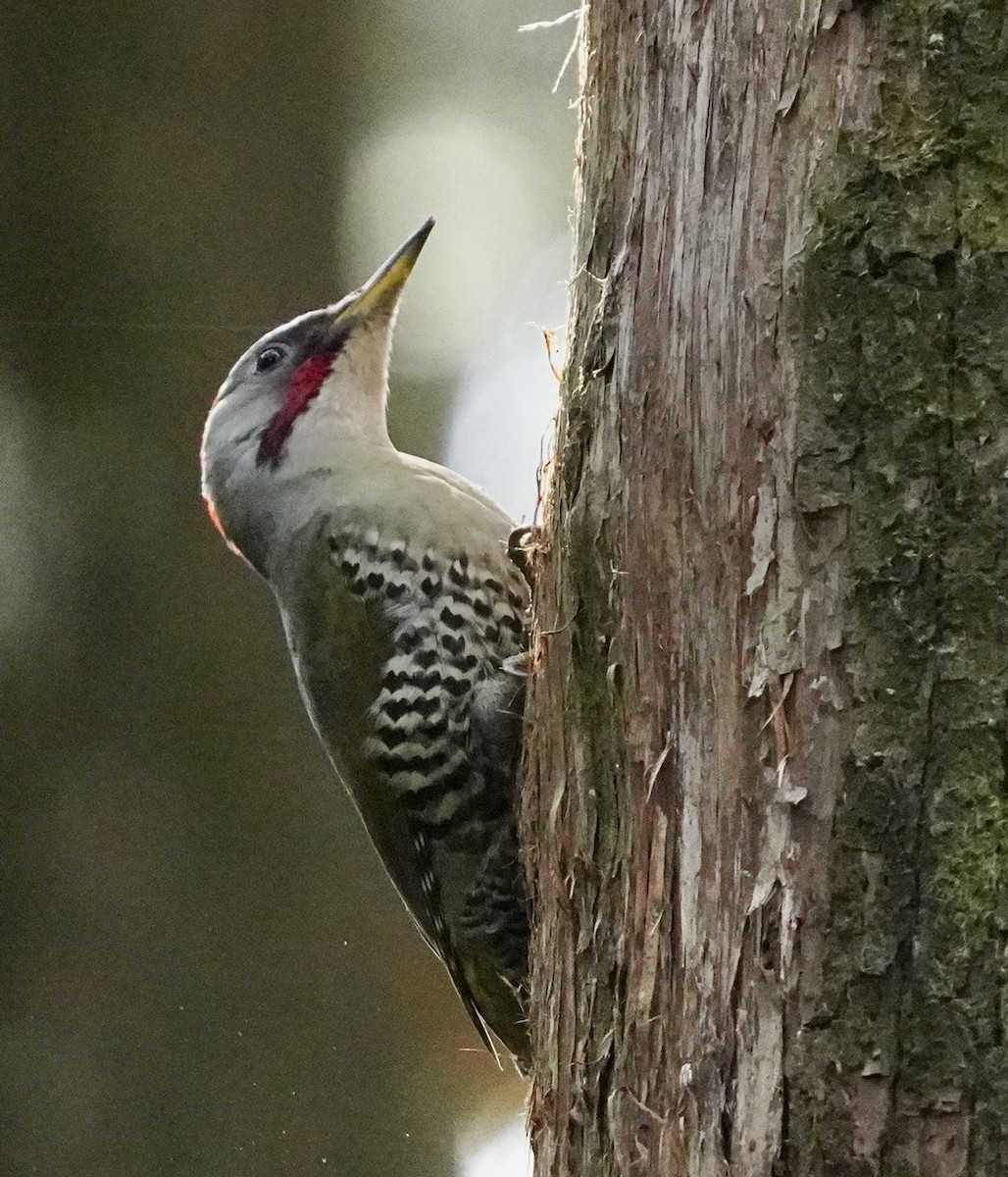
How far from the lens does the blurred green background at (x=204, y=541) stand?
2750 millimetres

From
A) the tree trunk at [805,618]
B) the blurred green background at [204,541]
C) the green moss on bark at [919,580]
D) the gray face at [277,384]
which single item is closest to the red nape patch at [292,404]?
the gray face at [277,384]

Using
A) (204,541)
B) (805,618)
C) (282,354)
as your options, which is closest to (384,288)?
(282,354)

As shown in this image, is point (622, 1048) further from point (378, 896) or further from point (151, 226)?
point (151, 226)

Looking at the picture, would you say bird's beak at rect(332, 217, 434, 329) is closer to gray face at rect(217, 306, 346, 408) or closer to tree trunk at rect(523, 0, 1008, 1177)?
gray face at rect(217, 306, 346, 408)

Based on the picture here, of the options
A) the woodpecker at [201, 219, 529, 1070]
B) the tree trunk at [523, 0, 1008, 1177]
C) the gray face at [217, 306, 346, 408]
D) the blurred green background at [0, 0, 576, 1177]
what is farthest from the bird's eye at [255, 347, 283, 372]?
the tree trunk at [523, 0, 1008, 1177]

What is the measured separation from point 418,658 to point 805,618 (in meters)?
0.91

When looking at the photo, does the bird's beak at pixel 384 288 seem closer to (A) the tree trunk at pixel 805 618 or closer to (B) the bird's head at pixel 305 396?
(B) the bird's head at pixel 305 396

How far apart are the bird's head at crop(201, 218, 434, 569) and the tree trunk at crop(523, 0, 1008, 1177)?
937 mm

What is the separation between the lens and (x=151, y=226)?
2.81 metres

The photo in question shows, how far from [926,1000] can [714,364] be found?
0.60 metres

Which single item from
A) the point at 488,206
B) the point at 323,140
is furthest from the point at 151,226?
the point at 488,206

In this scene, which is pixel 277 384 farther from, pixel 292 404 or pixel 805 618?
pixel 805 618

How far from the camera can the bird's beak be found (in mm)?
2248

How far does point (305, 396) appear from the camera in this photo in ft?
7.46
